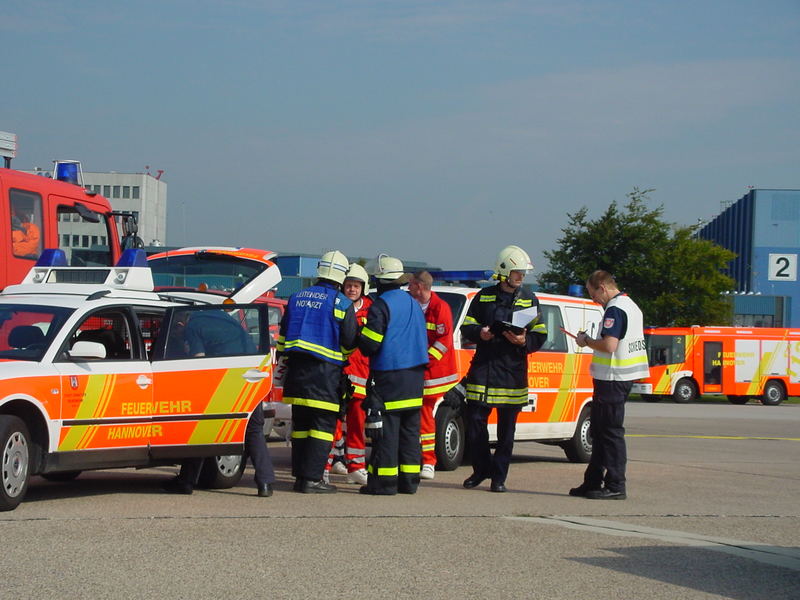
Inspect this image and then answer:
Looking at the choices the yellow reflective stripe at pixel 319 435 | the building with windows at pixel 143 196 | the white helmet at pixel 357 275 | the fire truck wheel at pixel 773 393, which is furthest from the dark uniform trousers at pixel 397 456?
the building with windows at pixel 143 196

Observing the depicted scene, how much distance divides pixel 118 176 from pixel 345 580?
54730mm

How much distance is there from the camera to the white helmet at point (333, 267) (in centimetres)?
992

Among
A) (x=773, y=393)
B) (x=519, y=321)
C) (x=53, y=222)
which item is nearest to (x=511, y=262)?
(x=519, y=321)

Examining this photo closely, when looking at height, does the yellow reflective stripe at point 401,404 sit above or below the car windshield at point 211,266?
below

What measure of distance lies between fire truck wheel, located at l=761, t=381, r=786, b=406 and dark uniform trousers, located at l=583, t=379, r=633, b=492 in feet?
111

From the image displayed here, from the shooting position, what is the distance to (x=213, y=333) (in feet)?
31.3

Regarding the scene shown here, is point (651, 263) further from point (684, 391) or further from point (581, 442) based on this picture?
point (581, 442)

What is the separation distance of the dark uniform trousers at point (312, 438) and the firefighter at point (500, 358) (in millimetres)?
1397

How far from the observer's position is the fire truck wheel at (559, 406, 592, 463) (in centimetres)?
1378

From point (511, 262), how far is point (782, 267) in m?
79.9

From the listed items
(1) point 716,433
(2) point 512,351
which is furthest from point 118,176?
(2) point 512,351

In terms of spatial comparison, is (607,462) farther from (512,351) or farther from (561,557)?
(561,557)

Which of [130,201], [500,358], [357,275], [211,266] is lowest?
[500,358]

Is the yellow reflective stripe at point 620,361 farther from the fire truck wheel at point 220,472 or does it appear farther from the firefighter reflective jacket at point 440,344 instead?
the fire truck wheel at point 220,472
